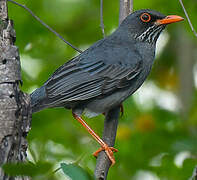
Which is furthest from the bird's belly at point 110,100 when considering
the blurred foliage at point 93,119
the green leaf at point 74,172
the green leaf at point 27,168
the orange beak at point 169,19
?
the green leaf at point 27,168

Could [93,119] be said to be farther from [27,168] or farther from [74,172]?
A: [27,168]

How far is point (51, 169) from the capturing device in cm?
259

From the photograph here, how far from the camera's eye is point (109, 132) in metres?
5.37

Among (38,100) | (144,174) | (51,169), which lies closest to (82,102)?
(38,100)

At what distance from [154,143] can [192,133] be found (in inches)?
25.9

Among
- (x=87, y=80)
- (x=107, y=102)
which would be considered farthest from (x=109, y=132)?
(x=87, y=80)

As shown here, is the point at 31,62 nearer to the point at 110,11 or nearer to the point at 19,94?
the point at 110,11

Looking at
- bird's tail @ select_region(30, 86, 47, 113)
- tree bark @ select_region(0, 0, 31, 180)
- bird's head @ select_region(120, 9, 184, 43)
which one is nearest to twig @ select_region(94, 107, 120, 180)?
bird's tail @ select_region(30, 86, 47, 113)

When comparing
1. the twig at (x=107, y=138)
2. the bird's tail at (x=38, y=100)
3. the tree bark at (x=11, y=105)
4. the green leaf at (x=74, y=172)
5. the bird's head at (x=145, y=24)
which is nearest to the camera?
the green leaf at (x=74, y=172)

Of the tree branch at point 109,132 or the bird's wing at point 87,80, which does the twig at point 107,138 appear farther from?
the bird's wing at point 87,80

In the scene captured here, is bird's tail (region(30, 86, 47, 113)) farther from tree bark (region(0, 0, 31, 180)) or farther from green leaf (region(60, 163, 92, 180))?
green leaf (region(60, 163, 92, 180))

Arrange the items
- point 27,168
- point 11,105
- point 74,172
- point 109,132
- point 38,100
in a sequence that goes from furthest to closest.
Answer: point 38,100
point 109,132
point 11,105
point 74,172
point 27,168

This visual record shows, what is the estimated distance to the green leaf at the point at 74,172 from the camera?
2688mm

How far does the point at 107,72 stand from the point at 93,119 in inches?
50.3
